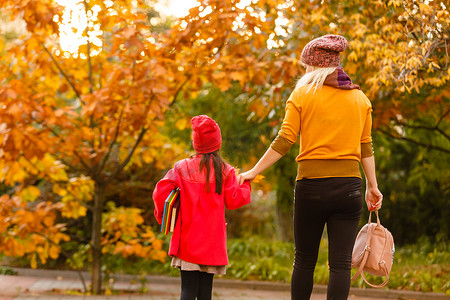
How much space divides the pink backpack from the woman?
0.98 ft

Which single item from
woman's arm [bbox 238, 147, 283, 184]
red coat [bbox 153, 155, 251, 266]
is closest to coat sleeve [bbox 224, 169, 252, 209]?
red coat [bbox 153, 155, 251, 266]

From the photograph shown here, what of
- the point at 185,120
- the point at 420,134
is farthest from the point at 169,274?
the point at 420,134

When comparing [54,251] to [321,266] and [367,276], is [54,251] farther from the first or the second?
[367,276]

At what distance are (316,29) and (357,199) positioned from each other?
403 cm

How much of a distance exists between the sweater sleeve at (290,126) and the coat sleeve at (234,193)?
33cm

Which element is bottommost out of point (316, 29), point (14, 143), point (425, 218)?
point (425, 218)

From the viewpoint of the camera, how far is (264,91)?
27.0 feet

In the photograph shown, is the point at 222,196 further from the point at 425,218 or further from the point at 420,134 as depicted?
the point at 425,218

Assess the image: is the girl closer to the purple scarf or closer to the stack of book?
the stack of book

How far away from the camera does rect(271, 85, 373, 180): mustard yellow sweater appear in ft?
11.8

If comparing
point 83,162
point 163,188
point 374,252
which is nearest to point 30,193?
point 83,162

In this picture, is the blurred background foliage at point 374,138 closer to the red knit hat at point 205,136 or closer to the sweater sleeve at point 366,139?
the sweater sleeve at point 366,139

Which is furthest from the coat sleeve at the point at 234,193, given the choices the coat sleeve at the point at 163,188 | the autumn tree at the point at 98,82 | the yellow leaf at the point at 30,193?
the yellow leaf at the point at 30,193

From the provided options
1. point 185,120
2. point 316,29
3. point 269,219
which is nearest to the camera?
point 316,29
